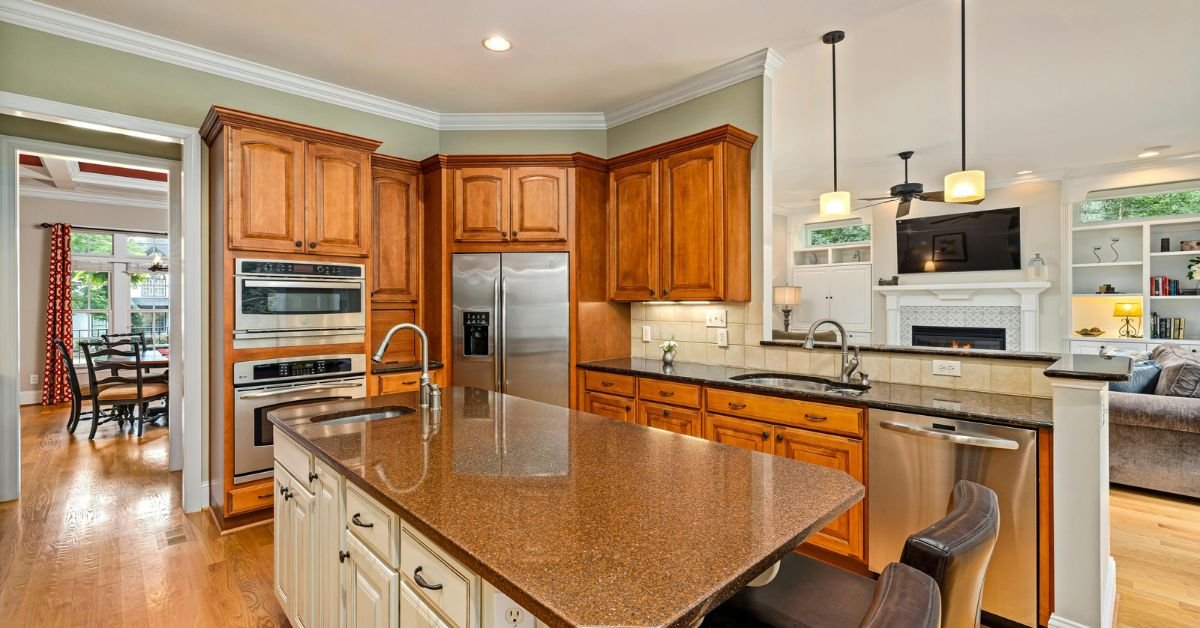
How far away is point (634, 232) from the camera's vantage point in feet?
13.0

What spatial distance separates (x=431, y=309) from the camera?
4.15 meters

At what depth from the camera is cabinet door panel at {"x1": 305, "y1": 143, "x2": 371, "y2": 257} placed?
3.34m

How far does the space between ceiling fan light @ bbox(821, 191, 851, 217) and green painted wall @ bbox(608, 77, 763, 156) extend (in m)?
0.65

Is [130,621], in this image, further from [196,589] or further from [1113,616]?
[1113,616]

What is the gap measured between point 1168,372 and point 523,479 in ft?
16.6

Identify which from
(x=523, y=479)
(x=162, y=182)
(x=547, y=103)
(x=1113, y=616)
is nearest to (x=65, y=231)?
(x=162, y=182)

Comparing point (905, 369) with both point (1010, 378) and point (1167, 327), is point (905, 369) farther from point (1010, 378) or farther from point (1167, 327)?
point (1167, 327)

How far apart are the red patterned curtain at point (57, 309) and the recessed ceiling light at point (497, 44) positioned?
22.4 ft

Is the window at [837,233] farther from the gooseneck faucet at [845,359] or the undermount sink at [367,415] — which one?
the undermount sink at [367,415]

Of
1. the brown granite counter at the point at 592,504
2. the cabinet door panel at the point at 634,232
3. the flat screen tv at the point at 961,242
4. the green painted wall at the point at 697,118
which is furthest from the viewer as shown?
the flat screen tv at the point at 961,242

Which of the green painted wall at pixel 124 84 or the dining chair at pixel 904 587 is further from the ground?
the green painted wall at pixel 124 84

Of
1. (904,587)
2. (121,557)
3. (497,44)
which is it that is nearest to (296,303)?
(121,557)

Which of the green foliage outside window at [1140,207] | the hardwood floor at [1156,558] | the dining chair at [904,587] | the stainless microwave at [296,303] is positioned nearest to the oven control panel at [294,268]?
the stainless microwave at [296,303]

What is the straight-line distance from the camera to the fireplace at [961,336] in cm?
698
